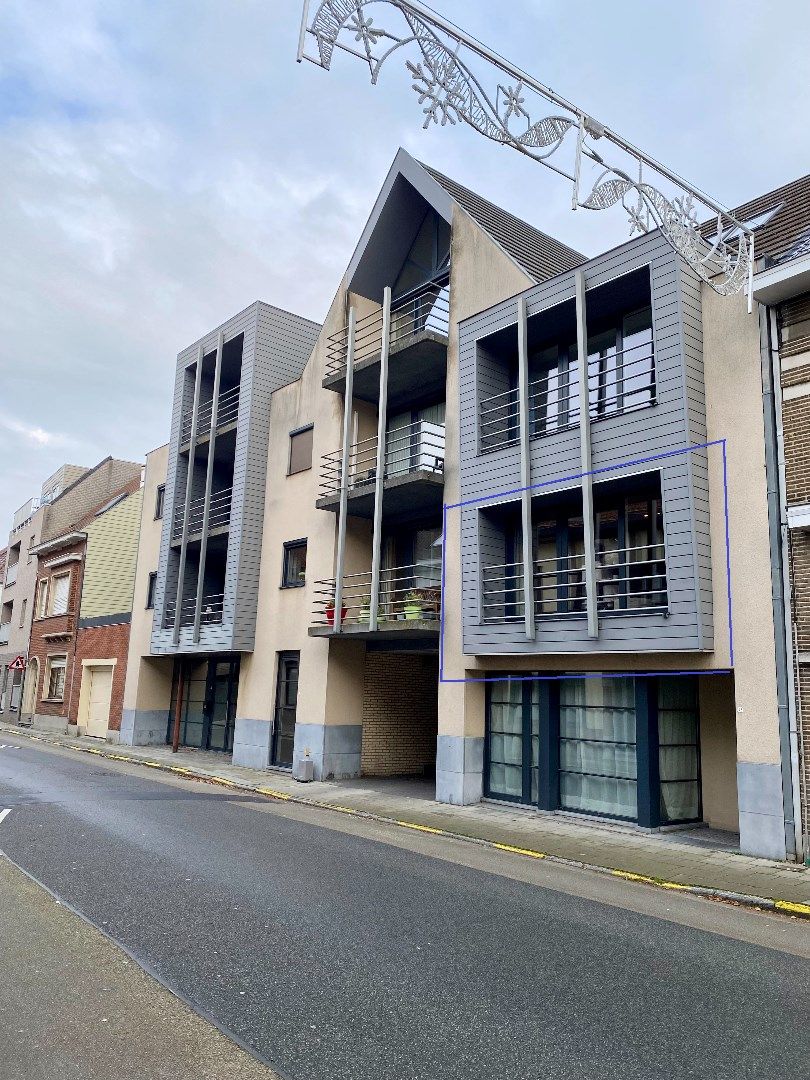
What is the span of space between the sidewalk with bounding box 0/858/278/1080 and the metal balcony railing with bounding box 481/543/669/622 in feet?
28.3

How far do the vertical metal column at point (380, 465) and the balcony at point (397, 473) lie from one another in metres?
0.22

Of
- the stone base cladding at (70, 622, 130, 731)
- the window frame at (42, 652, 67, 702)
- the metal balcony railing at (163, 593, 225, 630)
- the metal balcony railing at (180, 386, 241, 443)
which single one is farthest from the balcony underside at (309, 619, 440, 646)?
the window frame at (42, 652, 67, 702)

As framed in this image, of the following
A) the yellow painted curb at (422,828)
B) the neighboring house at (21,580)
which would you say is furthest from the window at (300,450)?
the neighboring house at (21,580)

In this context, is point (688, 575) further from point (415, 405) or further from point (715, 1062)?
point (415, 405)

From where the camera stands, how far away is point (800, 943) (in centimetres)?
728

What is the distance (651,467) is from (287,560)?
1145 centimetres

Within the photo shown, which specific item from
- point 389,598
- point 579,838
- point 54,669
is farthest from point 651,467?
point 54,669

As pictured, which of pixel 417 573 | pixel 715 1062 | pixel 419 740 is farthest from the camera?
pixel 419 740

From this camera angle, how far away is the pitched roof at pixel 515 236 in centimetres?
1670

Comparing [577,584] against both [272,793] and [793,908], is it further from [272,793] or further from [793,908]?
[272,793]

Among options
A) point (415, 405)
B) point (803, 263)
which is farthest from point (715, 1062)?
point (415, 405)

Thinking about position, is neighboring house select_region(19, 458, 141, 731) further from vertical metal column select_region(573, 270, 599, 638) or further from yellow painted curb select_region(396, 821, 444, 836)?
vertical metal column select_region(573, 270, 599, 638)

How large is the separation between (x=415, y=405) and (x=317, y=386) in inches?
137

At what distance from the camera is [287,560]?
2134 cm
